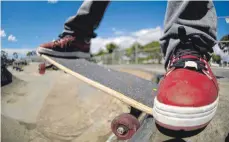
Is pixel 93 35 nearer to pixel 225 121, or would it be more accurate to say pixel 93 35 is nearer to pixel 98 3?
pixel 98 3

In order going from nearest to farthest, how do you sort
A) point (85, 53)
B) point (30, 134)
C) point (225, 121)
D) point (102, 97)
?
1. point (225, 121)
2. point (30, 134)
3. point (85, 53)
4. point (102, 97)

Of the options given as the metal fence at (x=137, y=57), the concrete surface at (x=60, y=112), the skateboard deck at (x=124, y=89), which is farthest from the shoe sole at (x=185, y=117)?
the metal fence at (x=137, y=57)

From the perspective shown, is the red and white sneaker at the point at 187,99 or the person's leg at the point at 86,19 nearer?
the red and white sneaker at the point at 187,99

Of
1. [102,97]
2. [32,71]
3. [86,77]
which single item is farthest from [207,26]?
[32,71]

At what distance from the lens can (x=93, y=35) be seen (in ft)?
6.82

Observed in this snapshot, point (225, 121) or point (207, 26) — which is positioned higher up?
point (207, 26)

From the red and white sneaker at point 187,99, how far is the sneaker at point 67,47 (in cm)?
129

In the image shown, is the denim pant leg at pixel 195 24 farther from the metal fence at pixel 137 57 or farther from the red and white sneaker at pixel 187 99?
the metal fence at pixel 137 57

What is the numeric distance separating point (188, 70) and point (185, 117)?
0.72 ft

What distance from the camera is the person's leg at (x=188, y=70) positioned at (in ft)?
2.22

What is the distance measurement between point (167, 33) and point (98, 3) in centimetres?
95

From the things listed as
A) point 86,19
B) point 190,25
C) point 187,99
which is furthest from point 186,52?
point 86,19

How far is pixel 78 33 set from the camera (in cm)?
196

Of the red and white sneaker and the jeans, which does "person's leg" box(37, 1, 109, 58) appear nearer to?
the jeans
